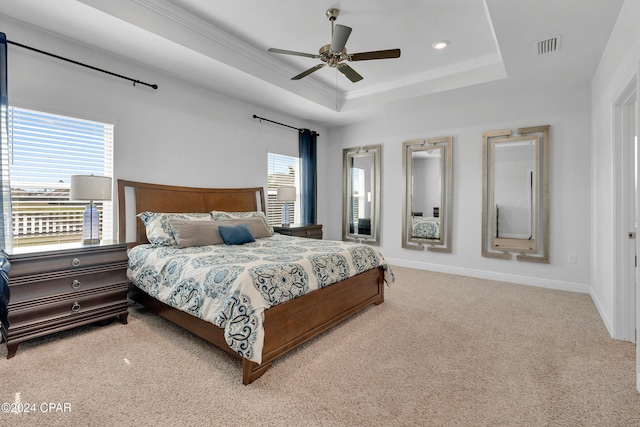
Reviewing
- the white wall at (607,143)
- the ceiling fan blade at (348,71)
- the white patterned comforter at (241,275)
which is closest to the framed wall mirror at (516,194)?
the white wall at (607,143)

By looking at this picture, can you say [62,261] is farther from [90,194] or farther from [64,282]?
[90,194]

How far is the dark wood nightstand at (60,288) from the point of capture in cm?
227

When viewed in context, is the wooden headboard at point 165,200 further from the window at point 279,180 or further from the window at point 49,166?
the window at point 279,180

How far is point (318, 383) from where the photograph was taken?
1.94m

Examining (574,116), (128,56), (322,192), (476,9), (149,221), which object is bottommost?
(149,221)

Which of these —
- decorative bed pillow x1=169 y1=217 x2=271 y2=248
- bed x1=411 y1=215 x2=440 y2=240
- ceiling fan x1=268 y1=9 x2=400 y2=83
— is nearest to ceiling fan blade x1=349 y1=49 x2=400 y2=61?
ceiling fan x1=268 y1=9 x2=400 y2=83

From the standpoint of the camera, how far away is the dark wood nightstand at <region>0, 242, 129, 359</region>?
89.4 inches

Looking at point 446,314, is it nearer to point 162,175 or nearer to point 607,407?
point 607,407

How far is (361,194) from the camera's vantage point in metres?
5.99

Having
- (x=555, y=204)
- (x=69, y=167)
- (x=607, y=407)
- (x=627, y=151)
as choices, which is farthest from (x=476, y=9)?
(x=69, y=167)

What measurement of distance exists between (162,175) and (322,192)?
328cm

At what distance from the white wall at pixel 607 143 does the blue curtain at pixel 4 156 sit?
15.7ft

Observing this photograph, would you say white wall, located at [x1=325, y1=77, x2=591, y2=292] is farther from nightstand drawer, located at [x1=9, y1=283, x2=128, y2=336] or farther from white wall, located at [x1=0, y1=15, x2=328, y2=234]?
nightstand drawer, located at [x1=9, y1=283, x2=128, y2=336]

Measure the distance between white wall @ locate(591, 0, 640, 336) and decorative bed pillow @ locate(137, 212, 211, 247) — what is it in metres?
4.10
